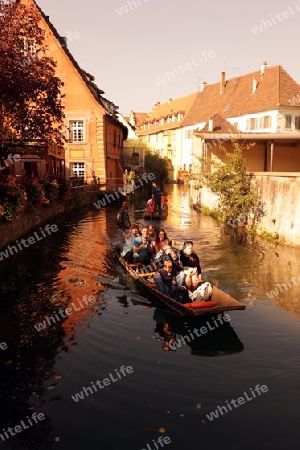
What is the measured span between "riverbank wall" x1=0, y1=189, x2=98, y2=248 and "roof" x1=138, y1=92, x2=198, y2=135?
134ft

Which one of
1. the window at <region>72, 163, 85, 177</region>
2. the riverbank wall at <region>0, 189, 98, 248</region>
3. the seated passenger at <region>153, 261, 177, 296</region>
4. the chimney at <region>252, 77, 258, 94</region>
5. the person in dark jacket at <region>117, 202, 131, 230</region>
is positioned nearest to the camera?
the seated passenger at <region>153, 261, 177, 296</region>

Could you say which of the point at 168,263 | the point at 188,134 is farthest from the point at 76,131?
the point at 188,134

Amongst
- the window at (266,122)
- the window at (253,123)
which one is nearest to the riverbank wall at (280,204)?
the window at (266,122)

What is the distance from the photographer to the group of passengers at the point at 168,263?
1102cm

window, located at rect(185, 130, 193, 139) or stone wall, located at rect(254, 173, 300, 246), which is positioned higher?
window, located at rect(185, 130, 193, 139)

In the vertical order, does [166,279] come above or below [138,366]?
above

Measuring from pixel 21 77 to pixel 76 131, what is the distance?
21.3 metres

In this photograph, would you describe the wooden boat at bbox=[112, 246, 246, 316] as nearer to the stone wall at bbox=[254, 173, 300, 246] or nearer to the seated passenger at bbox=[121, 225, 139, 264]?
the seated passenger at bbox=[121, 225, 139, 264]

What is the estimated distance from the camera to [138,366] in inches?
327

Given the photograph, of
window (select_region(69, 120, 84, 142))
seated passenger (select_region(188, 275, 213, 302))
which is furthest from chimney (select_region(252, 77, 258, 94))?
seated passenger (select_region(188, 275, 213, 302))

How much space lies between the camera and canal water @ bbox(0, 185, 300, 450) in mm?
6402

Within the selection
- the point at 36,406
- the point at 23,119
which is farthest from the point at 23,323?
the point at 23,119

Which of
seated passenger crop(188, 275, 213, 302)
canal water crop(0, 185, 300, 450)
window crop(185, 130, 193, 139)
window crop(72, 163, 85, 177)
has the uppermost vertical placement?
window crop(185, 130, 193, 139)

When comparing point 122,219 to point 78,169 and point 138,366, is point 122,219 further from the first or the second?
point 78,169
